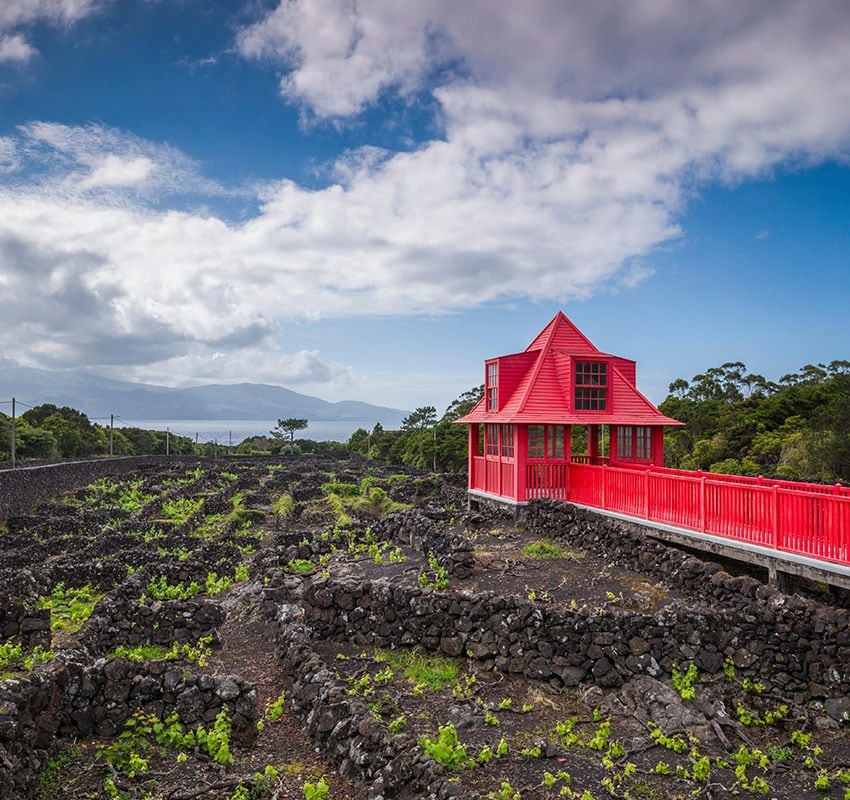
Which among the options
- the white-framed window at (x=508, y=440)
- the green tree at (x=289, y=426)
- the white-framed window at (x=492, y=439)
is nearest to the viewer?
the white-framed window at (x=508, y=440)

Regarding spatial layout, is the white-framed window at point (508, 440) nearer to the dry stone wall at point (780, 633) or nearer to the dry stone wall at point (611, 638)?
the dry stone wall at point (780, 633)

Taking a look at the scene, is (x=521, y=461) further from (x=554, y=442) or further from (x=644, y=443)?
(x=644, y=443)

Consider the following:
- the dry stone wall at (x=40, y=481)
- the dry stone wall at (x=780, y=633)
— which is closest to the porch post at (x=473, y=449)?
the dry stone wall at (x=780, y=633)

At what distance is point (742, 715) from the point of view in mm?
10125

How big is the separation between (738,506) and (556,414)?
22.9 ft

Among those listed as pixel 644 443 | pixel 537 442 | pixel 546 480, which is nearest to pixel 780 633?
Answer: pixel 546 480

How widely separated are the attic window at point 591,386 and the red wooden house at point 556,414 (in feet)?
0.10

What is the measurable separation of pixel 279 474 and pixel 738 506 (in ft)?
132

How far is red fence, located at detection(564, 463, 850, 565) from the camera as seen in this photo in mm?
11367

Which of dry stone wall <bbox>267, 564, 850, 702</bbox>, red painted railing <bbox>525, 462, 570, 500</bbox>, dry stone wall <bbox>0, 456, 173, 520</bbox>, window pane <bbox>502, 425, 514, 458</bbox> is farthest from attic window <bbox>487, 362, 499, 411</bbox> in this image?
dry stone wall <bbox>0, 456, 173, 520</bbox>

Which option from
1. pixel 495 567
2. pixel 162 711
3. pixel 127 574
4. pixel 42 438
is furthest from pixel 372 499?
pixel 42 438

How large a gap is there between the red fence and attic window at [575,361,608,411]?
2253 millimetres

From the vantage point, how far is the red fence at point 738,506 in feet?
37.3

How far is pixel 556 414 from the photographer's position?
774 inches
